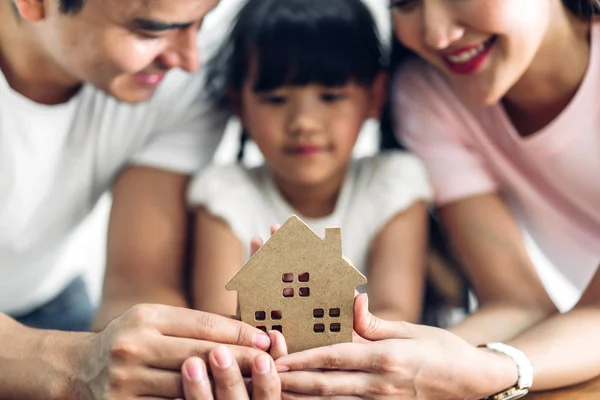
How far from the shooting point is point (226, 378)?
0.58 m

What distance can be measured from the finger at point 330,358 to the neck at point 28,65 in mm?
467

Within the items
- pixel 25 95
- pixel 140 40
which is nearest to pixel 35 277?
pixel 25 95

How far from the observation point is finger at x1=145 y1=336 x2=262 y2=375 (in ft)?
1.94

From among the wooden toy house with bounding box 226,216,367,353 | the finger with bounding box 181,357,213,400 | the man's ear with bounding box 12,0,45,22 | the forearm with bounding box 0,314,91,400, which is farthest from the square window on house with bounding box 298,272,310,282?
the man's ear with bounding box 12,0,45,22

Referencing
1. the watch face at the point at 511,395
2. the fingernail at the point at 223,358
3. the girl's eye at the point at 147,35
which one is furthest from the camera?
the girl's eye at the point at 147,35

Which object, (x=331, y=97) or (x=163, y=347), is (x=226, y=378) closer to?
(x=163, y=347)

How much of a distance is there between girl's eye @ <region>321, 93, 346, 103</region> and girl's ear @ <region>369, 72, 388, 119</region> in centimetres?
6

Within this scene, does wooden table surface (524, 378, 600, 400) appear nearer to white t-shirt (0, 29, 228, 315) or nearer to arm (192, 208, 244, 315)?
arm (192, 208, 244, 315)

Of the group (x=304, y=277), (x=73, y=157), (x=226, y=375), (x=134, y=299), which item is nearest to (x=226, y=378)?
(x=226, y=375)

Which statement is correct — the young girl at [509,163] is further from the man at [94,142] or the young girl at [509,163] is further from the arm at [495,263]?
the man at [94,142]

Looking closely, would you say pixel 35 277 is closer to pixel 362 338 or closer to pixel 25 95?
pixel 25 95

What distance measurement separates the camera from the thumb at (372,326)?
23.8 inches

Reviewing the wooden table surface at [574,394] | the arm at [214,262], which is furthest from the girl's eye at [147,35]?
the wooden table surface at [574,394]

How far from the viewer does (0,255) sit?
2.87 feet
